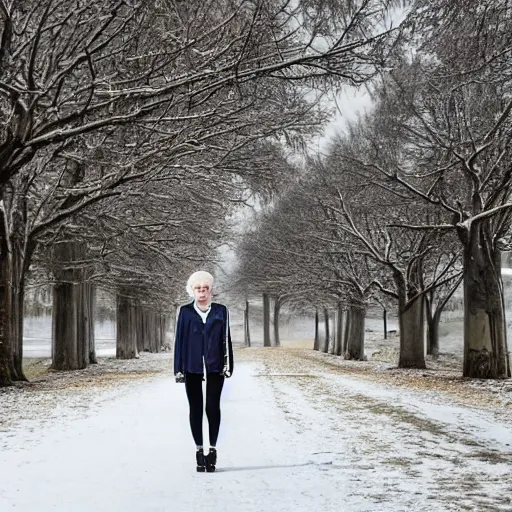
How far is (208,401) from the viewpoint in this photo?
194 inches

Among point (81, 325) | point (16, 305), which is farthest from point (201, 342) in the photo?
point (81, 325)

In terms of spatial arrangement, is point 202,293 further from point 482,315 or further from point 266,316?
point 266,316

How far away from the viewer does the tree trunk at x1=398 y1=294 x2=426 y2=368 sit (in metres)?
21.2

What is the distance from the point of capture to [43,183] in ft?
52.2

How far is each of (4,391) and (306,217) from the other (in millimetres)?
14392

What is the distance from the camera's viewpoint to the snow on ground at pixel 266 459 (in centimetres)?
397

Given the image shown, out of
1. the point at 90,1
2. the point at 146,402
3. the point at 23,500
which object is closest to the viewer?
the point at 23,500

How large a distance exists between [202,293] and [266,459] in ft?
4.95

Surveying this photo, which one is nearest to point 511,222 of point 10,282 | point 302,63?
point 302,63

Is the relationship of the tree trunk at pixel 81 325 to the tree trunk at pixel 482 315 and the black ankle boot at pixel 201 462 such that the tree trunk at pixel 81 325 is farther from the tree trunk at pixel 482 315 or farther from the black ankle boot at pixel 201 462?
the black ankle boot at pixel 201 462

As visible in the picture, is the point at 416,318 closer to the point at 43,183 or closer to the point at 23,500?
the point at 43,183

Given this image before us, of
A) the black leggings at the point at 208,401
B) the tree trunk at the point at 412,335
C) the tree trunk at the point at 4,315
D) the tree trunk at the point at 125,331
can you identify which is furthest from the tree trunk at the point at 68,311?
the black leggings at the point at 208,401

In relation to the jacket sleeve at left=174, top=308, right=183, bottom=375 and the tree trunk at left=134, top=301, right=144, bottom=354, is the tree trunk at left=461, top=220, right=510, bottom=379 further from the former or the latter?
the tree trunk at left=134, top=301, right=144, bottom=354

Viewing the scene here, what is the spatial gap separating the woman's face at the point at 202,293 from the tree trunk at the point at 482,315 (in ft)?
39.2
